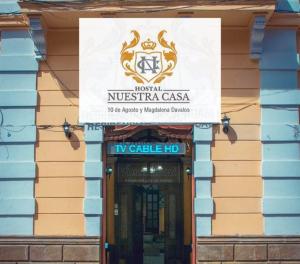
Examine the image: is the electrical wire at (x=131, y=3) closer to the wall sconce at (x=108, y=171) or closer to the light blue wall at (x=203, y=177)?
the light blue wall at (x=203, y=177)

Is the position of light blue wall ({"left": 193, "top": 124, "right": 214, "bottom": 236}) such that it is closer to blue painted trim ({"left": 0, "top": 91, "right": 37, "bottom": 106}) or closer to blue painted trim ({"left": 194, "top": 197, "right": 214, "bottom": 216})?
blue painted trim ({"left": 194, "top": 197, "right": 214, "bottom": 216})

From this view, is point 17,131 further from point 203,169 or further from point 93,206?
point 203,169

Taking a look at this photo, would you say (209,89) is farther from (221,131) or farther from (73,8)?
(73,8)

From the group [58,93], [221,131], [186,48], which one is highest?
[186,48]

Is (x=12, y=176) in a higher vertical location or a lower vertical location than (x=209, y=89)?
lower

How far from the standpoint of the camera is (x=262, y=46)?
1162 cm

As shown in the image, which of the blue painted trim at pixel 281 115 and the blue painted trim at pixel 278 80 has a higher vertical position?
the blue painted trim at pixel 278 80

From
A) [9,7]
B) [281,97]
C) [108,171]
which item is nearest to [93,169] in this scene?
[108,171]

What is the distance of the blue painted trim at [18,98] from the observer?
Result: 38.2ft

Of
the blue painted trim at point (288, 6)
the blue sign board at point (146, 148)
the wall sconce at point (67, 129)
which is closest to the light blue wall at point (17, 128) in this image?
the wall sconce at point (67, 129)

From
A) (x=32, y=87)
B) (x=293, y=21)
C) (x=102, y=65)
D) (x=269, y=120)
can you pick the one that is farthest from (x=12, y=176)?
(x=293, y=21)

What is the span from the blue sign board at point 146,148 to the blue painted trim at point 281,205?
75.7 inches

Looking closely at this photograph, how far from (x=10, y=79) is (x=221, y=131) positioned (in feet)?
14.0

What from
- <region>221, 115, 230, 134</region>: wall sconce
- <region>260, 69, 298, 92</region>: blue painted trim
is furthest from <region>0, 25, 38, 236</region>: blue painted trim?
<region>260, 69, 298, 92</region>: blue painted trim
